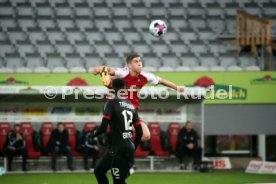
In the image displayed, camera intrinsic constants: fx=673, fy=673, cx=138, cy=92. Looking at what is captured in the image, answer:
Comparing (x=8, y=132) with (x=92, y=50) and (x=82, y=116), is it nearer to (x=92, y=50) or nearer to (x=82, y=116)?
(x=82, y=116)

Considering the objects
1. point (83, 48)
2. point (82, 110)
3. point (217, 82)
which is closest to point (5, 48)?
point (83, 48)

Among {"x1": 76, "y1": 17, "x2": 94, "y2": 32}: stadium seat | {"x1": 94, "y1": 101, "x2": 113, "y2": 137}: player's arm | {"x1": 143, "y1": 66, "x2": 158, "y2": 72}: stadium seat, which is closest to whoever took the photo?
{"x1": 94, "y1": 101, "x2": 113, "y2": 137}: player's arm

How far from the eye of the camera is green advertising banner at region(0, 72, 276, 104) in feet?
63.3

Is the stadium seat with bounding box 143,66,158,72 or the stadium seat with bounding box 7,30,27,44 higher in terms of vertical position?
the stadium seat with bounding box 7,30,27,44

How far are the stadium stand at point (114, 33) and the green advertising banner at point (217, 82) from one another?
2.48 ft

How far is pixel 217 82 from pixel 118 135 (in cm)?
1117

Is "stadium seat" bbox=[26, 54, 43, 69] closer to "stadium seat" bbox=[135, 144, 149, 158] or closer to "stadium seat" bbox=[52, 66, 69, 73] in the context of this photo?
"stadium seat" bbox=[52, 66, 69, 73]

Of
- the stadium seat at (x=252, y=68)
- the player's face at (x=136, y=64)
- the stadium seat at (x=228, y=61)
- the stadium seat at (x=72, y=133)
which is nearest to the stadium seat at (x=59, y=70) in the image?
the stadium seat at (x=72, y=133)

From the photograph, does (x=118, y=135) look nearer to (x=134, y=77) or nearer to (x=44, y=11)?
(x=134, y=77)

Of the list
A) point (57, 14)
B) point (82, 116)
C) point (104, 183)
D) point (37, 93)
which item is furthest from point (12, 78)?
point (104, 183)

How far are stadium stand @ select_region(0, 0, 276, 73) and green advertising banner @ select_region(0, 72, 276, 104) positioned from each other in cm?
76

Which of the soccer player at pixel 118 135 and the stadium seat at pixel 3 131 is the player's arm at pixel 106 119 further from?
the stadium seat at pixel 3 131

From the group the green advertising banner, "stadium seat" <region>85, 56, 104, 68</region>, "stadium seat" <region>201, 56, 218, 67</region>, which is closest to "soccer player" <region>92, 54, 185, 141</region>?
the green advertising banner

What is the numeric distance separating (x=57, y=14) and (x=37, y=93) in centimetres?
539
